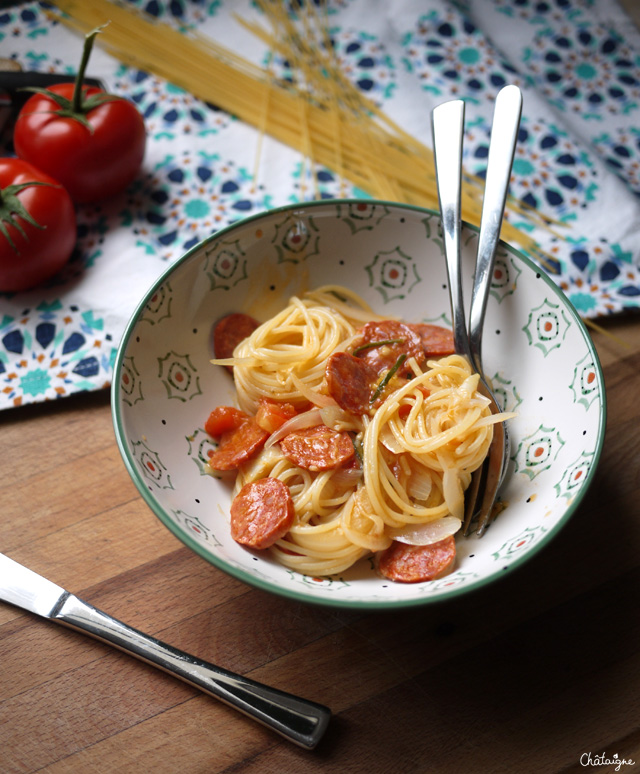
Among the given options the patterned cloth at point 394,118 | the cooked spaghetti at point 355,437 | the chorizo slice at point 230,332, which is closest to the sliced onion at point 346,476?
the cooked spaghetti at point 355,437

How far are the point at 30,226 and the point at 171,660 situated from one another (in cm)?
216

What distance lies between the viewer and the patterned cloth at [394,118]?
333 centimetres

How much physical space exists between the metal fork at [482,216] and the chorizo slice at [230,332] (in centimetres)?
95

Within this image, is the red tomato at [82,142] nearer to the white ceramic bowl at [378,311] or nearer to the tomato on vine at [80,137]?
the tomato on vine at [80,137]

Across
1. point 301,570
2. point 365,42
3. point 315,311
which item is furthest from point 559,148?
point 301,570

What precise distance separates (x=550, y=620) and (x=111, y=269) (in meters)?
2.73

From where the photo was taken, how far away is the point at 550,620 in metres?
2.48

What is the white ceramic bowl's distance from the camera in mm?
2197

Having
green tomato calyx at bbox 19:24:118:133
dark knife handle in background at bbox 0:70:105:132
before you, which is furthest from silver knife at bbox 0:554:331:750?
dark knife handle in background at bbox 0:70:105:132

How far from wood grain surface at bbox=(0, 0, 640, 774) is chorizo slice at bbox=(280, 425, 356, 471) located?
21.9 inches

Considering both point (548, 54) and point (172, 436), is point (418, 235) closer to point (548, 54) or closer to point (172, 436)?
point (172, 436)

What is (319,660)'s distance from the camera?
2398mm

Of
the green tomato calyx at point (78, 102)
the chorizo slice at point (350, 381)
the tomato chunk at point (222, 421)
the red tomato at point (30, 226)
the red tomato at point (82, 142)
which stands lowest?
the tomato chunk at point (222, 421)

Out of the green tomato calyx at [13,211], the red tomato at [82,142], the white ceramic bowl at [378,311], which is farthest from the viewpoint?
the red tomato at [82,142]
